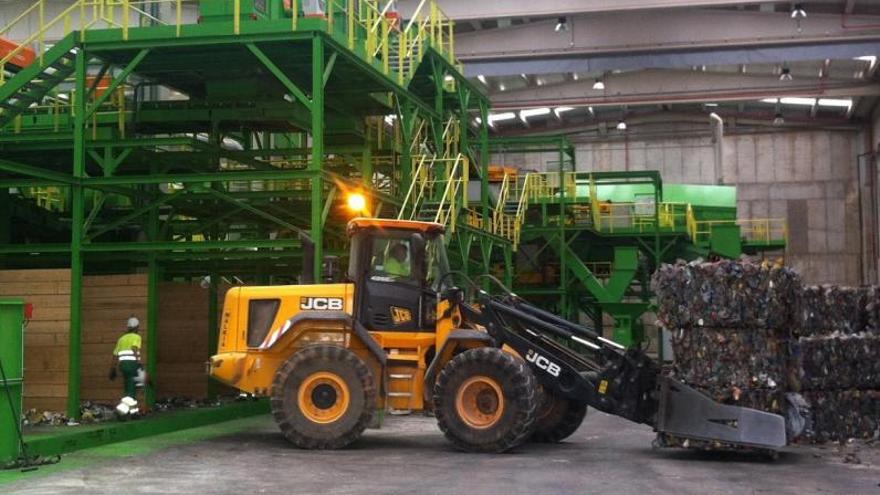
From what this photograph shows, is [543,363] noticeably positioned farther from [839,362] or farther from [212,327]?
[212,327]

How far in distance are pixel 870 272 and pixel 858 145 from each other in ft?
18.4

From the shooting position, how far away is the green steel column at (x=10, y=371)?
1080 centimetres

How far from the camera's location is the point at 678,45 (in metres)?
28.9

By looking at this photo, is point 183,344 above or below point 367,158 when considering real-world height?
below

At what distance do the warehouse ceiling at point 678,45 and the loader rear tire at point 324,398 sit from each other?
17.2m

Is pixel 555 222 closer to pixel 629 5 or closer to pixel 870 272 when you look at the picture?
pixel 629 5

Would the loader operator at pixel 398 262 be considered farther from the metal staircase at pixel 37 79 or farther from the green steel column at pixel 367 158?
the metal staircase at pixel 37 79

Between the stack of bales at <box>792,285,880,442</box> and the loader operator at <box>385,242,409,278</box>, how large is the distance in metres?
5.24

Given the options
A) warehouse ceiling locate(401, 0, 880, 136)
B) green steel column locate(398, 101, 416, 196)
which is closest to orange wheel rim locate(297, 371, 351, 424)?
→ green steel column locate(398, 101, 416, 196)

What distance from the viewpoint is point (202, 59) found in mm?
16547

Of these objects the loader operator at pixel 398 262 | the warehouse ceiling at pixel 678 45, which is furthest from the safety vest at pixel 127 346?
the warehouse ceiling at pixel 678 45

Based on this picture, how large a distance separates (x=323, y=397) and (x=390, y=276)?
72.2 inches

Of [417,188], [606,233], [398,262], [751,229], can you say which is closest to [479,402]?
[398,262]

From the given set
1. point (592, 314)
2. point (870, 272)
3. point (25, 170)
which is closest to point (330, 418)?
point (25, 170)
